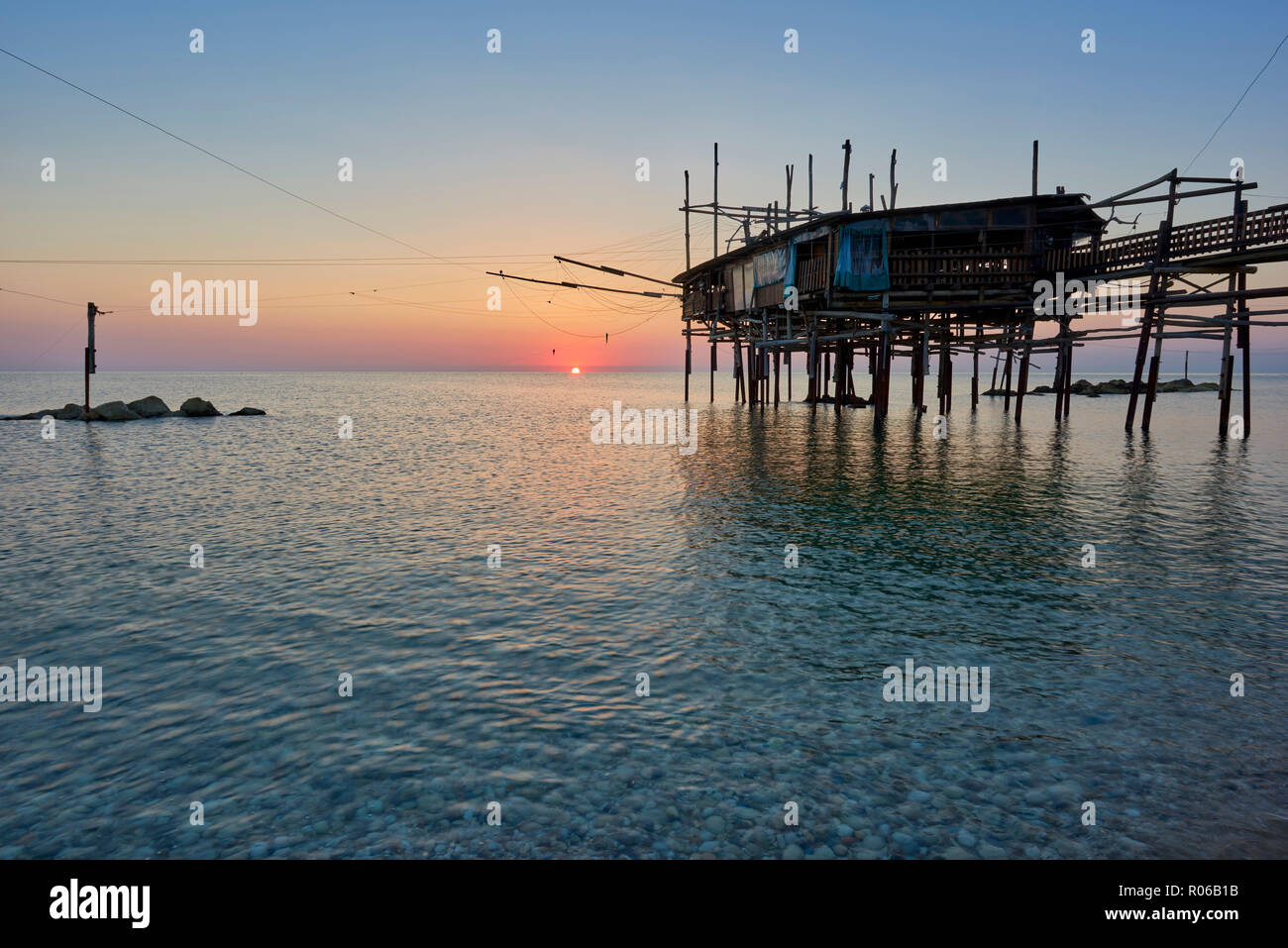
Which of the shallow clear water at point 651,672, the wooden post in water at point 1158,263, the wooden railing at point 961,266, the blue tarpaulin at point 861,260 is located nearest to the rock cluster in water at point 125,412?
the shallow clear water at point 651,672

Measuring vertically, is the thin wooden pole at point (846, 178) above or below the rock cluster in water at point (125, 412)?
above

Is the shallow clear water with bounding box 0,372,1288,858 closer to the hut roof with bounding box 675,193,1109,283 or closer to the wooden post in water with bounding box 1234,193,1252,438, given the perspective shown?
the wooden post in water with bounding box 1234,193,1252,438

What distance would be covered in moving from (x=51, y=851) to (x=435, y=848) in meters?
2.62

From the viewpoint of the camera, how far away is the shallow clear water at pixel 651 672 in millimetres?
5496

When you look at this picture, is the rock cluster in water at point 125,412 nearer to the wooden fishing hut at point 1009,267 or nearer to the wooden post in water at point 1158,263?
the wooden fishing hut at point 1009,267

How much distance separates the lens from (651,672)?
827cm

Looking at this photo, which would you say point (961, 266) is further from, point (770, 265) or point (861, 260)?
point (770, 265)

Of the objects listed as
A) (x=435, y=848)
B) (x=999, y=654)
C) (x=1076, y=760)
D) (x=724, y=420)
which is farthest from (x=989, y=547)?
(x=724, y=420)

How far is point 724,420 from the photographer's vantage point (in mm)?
46094

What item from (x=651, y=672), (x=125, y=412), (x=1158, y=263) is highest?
(x=1158, y=263)

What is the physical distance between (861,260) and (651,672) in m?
28.7

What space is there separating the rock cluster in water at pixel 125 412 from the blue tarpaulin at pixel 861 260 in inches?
1711

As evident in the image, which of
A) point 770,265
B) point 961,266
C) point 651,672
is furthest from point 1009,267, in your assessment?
point 651,672
